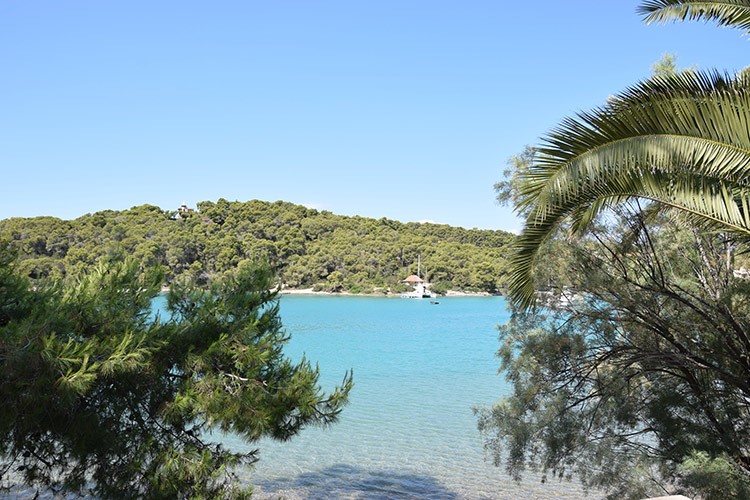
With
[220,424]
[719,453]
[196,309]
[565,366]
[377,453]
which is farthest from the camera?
[377,453]

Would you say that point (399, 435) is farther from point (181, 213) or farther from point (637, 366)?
point (181, 213)

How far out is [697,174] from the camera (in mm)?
3877

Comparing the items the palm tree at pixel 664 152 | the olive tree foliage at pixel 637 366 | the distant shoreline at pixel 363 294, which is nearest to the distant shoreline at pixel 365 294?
the distant shoreline at pixel 363 294

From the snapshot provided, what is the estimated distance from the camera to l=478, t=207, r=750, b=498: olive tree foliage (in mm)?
5523

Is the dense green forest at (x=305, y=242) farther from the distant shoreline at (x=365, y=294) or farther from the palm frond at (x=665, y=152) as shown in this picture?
the palm frond at (x=665, y=152)

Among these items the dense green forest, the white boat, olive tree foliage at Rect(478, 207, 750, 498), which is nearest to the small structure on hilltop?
the dense green forest

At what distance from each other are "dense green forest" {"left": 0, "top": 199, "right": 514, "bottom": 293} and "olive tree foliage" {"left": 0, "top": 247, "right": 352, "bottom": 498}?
5189 centimetres

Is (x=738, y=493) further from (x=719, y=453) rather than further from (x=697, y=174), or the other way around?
(x=697, y=174)

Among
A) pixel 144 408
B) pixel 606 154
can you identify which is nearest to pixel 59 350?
pixel 144 408

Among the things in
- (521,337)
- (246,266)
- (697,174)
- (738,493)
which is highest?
(697,174)

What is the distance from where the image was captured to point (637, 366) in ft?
20.3

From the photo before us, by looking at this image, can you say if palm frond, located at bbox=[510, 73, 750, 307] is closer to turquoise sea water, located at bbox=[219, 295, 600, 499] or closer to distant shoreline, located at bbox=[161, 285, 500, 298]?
turquoise sea water, located at bbox=[219, 295, 600, 499]

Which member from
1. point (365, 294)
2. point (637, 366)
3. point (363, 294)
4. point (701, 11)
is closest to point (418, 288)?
point (365, 294)

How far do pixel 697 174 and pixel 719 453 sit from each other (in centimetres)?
317
